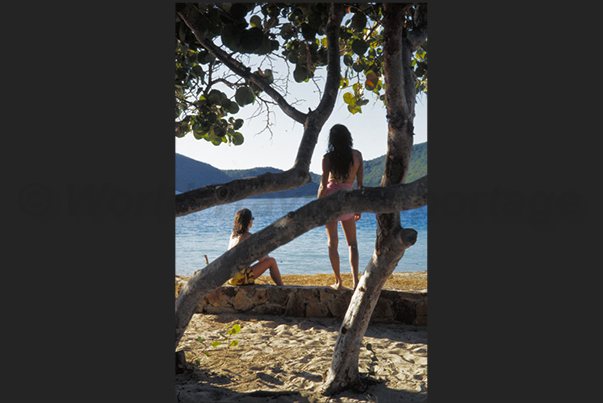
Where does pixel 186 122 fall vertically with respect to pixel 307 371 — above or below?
above

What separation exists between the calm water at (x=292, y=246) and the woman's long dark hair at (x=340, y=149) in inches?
267

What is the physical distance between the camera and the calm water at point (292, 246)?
14789 millimetres

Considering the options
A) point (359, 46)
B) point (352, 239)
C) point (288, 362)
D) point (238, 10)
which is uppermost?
point (359, 46)

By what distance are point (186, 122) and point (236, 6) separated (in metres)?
2.05

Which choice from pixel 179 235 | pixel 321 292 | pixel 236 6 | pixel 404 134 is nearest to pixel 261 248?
pixel 404 134

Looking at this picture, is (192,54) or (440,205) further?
(192,54)

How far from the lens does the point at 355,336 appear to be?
95.7 inches

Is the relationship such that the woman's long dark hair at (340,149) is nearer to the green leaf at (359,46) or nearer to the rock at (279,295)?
the green leaf at (359,46)

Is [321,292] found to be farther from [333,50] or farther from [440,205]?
[440,205]

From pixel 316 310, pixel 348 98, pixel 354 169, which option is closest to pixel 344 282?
pixel 316 310

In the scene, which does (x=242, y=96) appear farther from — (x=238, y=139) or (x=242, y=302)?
(x=242, y=302)

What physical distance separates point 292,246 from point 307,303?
14838 millimetres

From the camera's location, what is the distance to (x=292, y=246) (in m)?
18.9

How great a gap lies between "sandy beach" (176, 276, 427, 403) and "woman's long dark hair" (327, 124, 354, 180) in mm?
1485
